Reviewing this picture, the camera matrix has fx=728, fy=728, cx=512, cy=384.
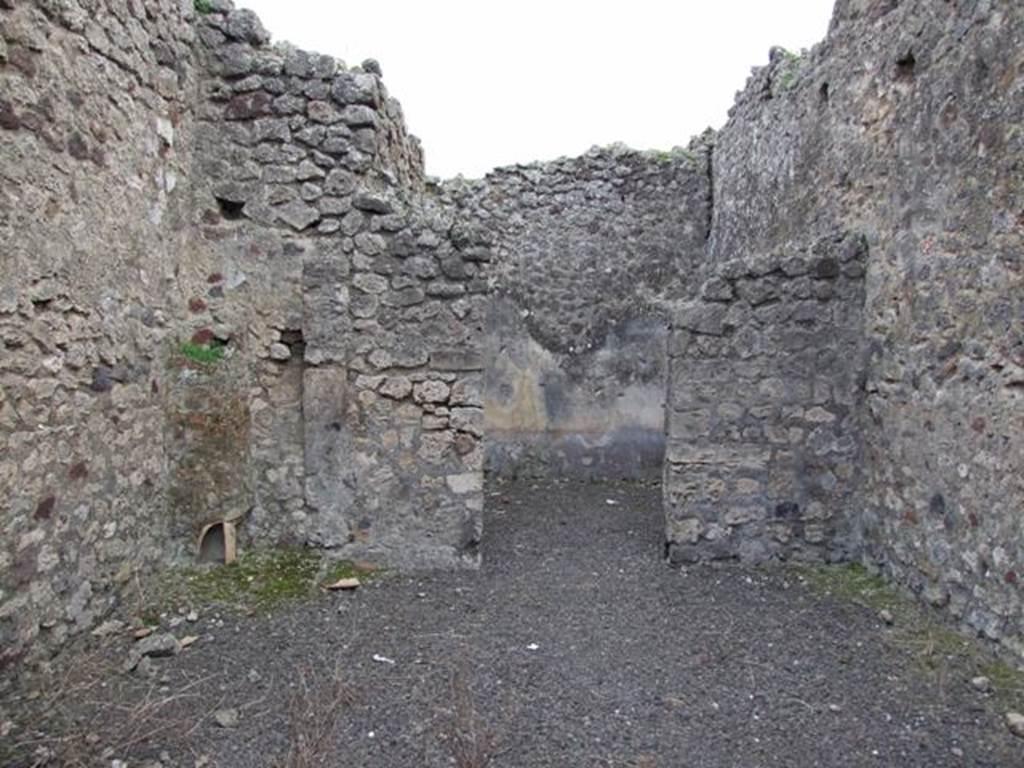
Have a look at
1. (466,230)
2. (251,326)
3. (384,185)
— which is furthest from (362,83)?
(251,326)

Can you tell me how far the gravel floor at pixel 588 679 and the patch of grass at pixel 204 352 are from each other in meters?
1.63

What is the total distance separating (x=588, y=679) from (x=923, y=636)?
6.09 ft

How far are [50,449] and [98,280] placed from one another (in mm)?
887

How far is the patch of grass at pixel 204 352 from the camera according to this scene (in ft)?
15.0

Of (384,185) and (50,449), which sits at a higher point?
(384,185)

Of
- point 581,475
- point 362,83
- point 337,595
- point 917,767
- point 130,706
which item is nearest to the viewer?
point 917,767

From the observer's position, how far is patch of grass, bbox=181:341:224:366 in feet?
15.0

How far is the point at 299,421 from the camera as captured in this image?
481cm

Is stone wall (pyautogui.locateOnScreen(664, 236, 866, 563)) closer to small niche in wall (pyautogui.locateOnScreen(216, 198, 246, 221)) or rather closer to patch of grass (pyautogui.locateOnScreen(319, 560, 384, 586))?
patch of grass (pyautogui.locateOnScreen(319, 560, 384, 586))

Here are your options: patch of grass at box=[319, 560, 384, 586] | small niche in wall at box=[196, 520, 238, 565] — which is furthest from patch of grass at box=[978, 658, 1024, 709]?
small niche in wall at box=[196, 520, 238, 565]

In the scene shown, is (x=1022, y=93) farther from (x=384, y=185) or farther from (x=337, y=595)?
(x=337, y=595)

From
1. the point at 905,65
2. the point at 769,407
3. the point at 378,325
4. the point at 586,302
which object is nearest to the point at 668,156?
the point at 586,302

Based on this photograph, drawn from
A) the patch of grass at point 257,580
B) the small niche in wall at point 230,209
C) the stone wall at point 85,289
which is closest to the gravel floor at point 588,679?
the patch of grass at point 257,580

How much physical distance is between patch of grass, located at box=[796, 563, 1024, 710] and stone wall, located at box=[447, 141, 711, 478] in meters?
3.37
